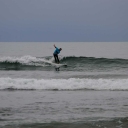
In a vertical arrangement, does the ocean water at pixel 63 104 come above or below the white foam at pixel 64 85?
below

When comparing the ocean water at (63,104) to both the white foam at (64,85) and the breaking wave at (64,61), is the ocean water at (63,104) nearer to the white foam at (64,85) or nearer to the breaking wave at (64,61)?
the white foam at (64,85)

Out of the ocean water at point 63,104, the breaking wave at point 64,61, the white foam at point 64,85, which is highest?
the breaking wave at point 64,61

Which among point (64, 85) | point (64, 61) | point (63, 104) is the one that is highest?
point (64, 61)

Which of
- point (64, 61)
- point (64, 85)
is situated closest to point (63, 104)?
point (64, 85)

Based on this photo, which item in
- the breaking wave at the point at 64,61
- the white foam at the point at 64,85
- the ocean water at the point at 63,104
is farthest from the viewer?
the breaking wave at the point at 64,61

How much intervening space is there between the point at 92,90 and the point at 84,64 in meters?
16.0

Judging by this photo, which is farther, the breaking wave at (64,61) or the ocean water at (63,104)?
the breaking wave at (64,61)

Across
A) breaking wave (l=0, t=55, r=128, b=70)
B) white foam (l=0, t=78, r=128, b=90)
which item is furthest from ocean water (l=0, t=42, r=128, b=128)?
breaking wave (l=0, t=55, r=128, b=70)

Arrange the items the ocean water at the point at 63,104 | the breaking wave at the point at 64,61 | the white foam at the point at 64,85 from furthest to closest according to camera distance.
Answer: the breaking wave at the point at 64,61 → the white foam at the point at 64,85 → the ocean water at the point at 63,104

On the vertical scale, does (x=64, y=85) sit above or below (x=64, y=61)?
below

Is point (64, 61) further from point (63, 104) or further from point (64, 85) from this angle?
point (63, 104)

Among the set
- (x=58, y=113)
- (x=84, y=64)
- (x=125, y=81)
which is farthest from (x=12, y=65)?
(x=58, y=113)

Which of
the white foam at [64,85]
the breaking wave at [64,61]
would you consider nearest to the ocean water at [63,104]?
the white foam at [64,85]

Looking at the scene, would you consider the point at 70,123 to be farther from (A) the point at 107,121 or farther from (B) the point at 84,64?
(B) the point at 84,64
